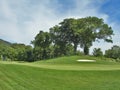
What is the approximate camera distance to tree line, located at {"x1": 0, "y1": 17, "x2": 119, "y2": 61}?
5963 centimetres

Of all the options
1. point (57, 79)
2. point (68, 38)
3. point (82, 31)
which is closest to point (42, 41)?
point (68, 38)

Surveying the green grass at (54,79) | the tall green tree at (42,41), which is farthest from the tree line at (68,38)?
the green grass at (54,79)

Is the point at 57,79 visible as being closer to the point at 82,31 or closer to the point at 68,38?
the point at 82,31

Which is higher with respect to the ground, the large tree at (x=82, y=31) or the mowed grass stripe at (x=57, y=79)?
the large tree at (x=82, y=31)

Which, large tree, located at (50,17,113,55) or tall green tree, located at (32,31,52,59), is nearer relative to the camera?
large tree, located at (50,17,113,55)

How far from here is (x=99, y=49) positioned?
7281 centimetres

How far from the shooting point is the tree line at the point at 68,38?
59.6 metres

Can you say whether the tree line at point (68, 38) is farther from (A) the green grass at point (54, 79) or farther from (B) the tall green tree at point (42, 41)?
(A) the green grass at point (54, 79)

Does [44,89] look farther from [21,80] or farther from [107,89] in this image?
[107,89]

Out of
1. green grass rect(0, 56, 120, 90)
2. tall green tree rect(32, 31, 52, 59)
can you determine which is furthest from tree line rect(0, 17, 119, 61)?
green grass rect(0, 56, 120, 90)

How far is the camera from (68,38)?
232 feet

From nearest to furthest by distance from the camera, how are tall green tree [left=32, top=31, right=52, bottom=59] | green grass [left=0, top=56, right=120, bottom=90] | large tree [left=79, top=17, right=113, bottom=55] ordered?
1. green grass [left=0, top=56, right=120, bottom=90]
2. large tree [left=79, top=17, right=113, bottom=55]
3. tall green tree [left=32, top=31, right=52, bottom=59]

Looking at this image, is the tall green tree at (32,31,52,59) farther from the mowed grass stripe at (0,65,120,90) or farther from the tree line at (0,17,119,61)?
the mowed grass stripe at (0,65,120,90)

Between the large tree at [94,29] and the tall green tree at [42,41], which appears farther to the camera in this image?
the tall green tree at [42,41]
